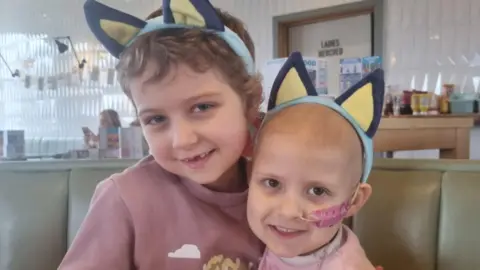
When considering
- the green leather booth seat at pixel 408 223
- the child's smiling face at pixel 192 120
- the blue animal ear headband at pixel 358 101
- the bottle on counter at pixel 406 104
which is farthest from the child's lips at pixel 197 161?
the bottle on counter at pixel 406 104

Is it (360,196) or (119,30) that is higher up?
(119,30)

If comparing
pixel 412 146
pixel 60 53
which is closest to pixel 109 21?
pixel 412 146

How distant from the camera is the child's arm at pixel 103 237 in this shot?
33.6 inches

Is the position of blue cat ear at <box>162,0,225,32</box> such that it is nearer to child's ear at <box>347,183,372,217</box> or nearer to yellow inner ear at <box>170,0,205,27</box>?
yellow inner ear at <box>170,0,205,27</box>

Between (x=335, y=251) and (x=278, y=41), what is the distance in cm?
407

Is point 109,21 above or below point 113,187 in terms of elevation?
above

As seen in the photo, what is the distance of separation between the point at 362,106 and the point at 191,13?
0.28 m

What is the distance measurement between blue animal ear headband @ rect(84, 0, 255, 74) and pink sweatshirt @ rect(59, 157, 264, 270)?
0.23 metres

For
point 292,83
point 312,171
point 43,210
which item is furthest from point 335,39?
point 312,171

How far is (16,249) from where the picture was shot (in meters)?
1.29

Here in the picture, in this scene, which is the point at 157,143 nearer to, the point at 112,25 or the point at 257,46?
the point at 112,25

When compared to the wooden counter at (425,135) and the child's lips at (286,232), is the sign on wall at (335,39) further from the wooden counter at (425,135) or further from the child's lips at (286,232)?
the child's lips at (286,232)

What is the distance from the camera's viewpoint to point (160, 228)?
2.94 ft

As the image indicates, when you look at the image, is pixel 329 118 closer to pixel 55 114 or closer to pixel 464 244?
pixel 464 244
